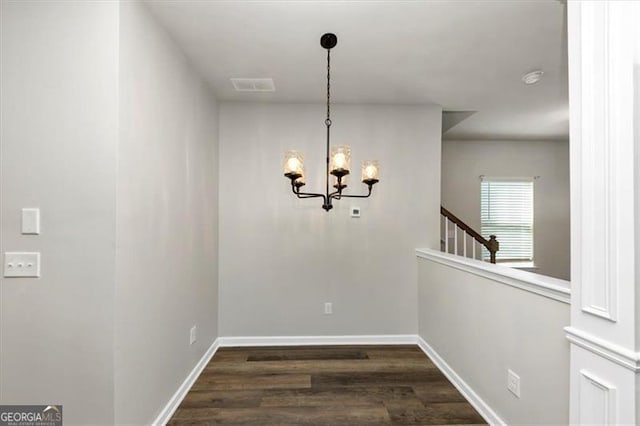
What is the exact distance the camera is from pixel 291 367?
3004mm

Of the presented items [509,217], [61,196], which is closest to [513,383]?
[61,196]

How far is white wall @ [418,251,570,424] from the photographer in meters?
1.64

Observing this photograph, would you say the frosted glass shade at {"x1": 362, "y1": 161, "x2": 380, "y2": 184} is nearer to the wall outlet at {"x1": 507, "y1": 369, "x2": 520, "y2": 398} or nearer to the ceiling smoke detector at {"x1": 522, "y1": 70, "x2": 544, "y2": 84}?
the wall outlet at {"x1": 507, "y1": 369, "x2": 520, "y2": 398}

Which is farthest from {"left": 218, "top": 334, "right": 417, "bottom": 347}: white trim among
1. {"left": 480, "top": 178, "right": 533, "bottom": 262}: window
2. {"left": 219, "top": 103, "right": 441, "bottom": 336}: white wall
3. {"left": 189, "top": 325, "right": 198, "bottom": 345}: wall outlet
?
{"left": 480, "top": 178, "right": 533, "bottom": 262}: window

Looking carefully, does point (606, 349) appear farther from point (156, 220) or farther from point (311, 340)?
point (311, 340)

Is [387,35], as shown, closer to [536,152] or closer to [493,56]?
[493,56]

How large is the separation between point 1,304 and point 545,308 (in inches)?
107

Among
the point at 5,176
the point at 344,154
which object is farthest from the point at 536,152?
the point at 5,176

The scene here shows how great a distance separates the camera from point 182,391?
8.23 feet

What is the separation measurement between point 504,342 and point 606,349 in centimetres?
98

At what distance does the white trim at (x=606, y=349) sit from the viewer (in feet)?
3.43

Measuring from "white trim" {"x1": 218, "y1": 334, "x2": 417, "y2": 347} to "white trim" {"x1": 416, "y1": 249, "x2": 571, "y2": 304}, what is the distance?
50.3 inches

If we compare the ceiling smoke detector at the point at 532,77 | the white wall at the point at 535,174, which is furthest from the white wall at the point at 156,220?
the white wall at the point at 535,174

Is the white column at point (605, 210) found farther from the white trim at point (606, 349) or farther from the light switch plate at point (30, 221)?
the light switch plate at point (30, 221)
